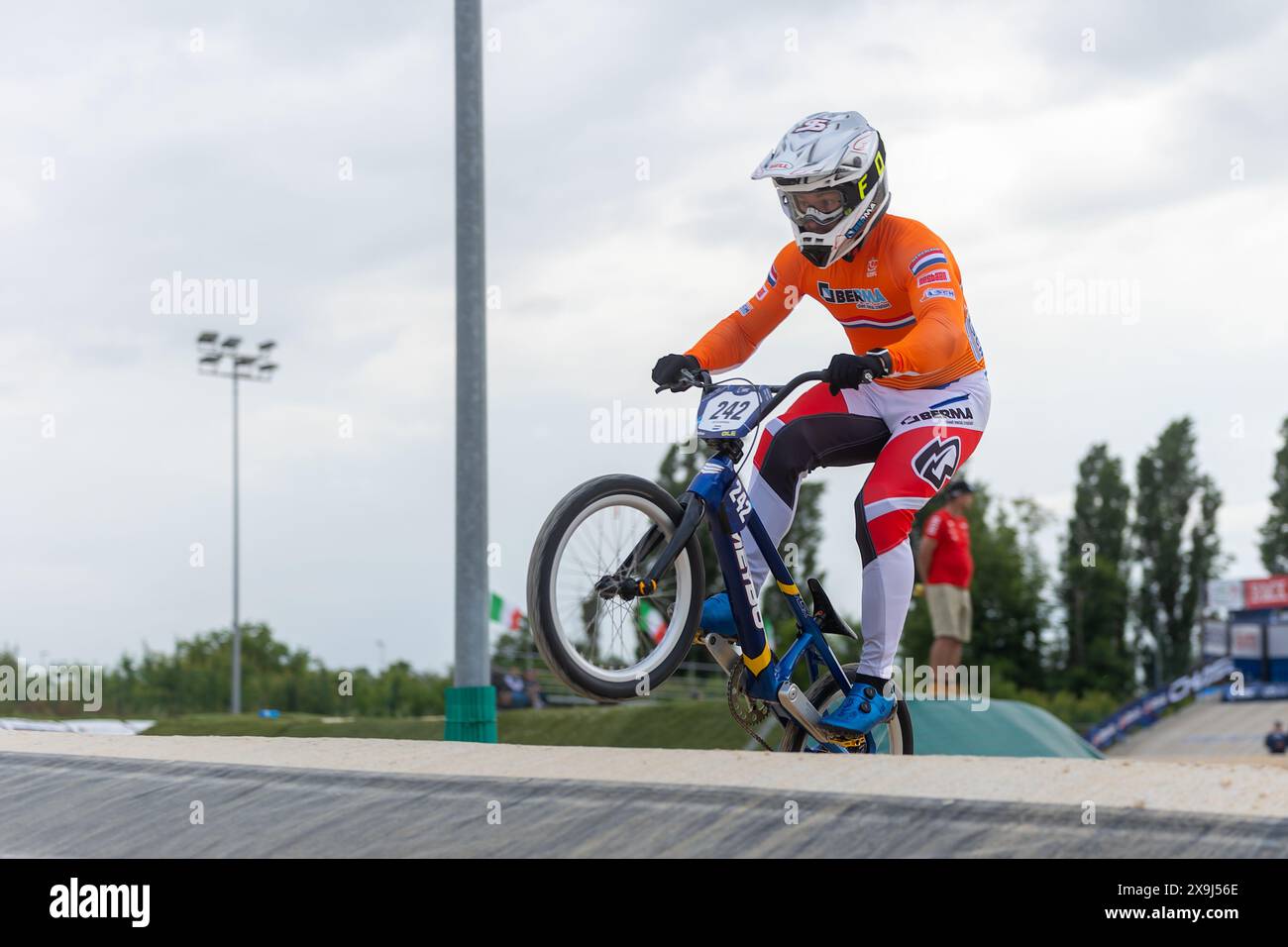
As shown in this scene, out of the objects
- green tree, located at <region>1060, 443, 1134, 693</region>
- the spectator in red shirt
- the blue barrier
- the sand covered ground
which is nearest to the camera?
the sand covered ground

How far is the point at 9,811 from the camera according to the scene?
4.40 metres

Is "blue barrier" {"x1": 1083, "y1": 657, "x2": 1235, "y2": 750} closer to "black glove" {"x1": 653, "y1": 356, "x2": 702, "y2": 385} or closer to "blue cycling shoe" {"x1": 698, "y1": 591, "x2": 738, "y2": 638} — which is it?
"blue cycling shoe" {"x1": 698, "y1": 591, "x2": 738, "y2": 638}

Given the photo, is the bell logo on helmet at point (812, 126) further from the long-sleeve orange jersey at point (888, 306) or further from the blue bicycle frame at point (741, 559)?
the blue bicycle frame at point (741, 559)

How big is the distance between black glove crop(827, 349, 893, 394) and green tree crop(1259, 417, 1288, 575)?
75.2m

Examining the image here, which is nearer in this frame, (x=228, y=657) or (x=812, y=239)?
(x=812, y=239)

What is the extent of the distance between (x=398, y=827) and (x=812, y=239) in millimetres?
3137

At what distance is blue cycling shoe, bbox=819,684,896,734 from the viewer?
595cm

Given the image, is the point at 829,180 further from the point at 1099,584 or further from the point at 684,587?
the point at 1099,584

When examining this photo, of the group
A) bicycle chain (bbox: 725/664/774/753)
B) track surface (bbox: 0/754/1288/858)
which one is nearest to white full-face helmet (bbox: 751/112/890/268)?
bicycle chain (bbox: 725/664/774/753)

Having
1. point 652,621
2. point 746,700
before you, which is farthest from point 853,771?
point 652,621
